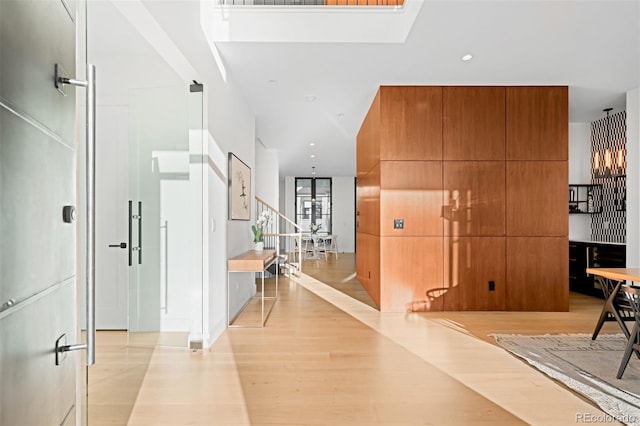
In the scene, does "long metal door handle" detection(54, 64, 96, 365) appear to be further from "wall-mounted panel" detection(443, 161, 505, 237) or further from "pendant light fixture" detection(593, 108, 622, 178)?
"pendant light fixture" detection(593, 108, 622, 178)

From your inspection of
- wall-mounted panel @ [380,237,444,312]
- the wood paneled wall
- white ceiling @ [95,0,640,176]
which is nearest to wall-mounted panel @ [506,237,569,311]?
the wood paneled wall

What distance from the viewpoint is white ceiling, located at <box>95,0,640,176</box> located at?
3.01 m

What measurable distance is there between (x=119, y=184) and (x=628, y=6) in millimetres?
4897

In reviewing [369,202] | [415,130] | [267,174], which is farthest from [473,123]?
[267,174]

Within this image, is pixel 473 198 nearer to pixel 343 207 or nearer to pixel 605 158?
pixel 605 158

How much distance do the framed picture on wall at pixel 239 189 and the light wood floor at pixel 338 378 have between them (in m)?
1.41

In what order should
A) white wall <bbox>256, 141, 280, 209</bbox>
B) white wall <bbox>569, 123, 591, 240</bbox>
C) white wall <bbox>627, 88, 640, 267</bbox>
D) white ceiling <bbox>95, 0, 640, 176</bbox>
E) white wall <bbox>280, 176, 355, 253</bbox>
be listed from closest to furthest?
white ceiling <bbox>95, 0, 640, 176</bbox>
white wall <bbox>627, 88, 640, 267</bbox>
white wall <bbox>569, 123, 591, 240</bbox>
white wall <bbox>256, 141, 280, 209</bbox>
white wall <bbox>280, 176, 355, 253</bbox>

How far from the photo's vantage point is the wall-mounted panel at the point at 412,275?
178 inches

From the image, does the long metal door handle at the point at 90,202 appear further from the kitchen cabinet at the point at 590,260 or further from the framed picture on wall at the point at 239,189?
the kitchen cabinet at the point at 590,260

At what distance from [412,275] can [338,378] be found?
2.22 m

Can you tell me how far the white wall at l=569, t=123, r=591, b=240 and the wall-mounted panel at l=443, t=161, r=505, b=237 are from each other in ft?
7.99

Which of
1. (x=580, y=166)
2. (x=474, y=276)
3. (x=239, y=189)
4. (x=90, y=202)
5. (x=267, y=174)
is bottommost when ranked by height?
(x=474, y=276)

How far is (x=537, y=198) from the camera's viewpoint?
454 cm

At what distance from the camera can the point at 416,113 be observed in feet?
15.0
